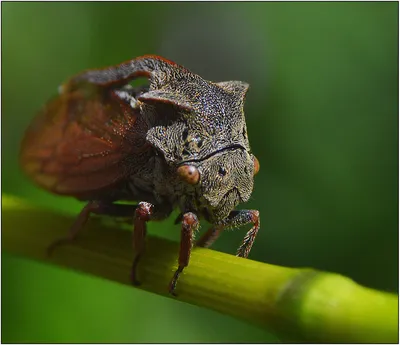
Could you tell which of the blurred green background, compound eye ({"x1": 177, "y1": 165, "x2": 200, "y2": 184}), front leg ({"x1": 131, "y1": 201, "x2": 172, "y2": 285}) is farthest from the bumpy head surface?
the blurred green background

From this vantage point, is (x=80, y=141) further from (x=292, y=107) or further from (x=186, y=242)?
(x=292, y=107)

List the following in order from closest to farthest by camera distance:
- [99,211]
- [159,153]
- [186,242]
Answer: [186,242] → [159,153] → [99,211]

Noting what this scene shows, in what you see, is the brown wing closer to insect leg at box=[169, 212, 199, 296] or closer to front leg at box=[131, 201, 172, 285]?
front leg at box=[131, 201, 172, 285]

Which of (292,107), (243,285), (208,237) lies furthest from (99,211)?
(292,107)

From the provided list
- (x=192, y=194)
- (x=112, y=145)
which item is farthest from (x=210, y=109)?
(x=112, y=145)

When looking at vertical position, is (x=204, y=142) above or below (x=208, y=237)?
above
